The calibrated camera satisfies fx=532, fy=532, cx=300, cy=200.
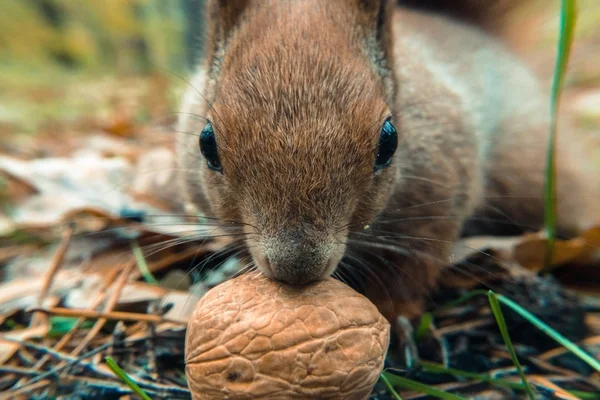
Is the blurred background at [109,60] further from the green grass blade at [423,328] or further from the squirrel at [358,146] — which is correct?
the green grass blade at [423,328]

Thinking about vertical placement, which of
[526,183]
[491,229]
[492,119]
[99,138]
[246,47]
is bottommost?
[99,138]

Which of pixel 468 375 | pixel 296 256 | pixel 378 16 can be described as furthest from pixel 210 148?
pixel 468 375

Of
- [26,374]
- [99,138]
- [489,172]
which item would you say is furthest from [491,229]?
[99,138]

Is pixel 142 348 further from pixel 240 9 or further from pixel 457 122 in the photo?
pixel 457 122

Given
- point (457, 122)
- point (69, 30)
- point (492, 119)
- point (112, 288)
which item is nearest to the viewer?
point (112, 288)

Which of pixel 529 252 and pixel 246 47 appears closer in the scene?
pixel 246 47

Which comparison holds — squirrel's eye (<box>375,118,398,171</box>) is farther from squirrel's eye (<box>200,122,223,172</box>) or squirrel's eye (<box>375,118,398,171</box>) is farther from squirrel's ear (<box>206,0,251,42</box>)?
squirrel's ear (<box>206,0,251,42</box>)

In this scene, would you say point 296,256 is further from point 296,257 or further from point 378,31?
point 378,31

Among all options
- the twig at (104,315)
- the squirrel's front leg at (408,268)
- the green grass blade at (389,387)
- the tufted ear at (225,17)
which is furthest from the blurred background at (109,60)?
the green grass blade at (389,387)

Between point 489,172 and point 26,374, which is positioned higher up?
point 489,172
